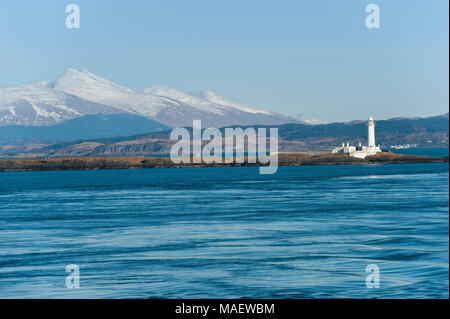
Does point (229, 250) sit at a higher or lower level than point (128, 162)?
lower

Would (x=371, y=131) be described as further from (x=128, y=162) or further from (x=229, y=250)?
(x=229, y=250)

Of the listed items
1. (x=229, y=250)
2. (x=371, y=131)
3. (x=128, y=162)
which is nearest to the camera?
(x=229, y=250)

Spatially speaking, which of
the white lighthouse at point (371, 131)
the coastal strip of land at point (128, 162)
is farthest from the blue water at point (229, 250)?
the coastal strip of land at point (128, 162)

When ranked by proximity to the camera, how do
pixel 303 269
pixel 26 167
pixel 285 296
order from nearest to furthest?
pixel 285 296 → pixel 303 269 → pixel 26 167

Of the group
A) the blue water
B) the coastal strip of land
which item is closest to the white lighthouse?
the coastal strip of land

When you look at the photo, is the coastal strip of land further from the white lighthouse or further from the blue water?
the blue water

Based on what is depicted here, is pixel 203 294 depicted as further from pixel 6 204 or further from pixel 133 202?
pixel 6 204

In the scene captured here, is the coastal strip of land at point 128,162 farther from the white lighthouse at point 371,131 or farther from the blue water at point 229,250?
the blue water at point 229,250

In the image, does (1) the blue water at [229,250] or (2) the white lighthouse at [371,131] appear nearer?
(1) the blue water at [229,250]

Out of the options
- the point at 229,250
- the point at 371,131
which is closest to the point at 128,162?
the point at 371,131

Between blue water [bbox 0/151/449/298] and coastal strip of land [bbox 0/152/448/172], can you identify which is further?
coastal strip of land [bbox 0/152/448/172]

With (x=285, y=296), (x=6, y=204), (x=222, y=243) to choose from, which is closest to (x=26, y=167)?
(x=6, y=204)

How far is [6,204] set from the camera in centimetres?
5925
